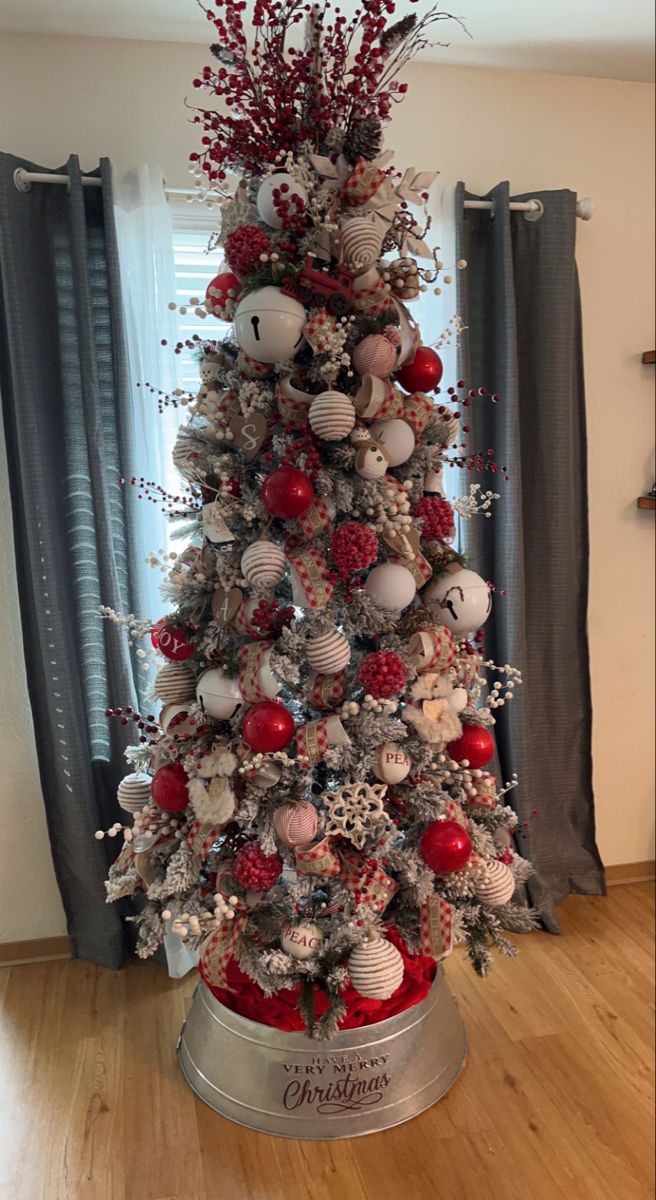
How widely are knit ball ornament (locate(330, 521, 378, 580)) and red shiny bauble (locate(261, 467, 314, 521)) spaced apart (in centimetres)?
8

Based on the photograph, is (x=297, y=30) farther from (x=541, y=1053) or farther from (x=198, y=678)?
(x=541, y=1053)

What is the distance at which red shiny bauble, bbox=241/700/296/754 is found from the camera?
1422 mm

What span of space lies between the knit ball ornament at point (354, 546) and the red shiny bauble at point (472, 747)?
43cm

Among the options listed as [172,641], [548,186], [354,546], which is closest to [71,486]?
[172,641]

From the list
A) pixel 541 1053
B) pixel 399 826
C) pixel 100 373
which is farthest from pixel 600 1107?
pixel 100 373

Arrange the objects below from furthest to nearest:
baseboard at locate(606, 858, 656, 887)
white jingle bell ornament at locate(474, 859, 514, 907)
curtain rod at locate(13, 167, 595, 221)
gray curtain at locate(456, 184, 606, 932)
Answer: baseboard at locate(606, 858, 656, 887) < gray curtain at locate(456, 184, 606, 932) < curtain rod at locate(13, 167, 595, 221) < white jingle bell ornament at locate(474, 859, 514, 907)

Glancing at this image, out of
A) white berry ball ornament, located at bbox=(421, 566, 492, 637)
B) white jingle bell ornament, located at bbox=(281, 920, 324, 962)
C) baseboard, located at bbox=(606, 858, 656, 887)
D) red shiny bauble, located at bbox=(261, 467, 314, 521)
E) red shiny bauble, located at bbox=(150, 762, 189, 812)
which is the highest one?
red shiny bauble, located at bbox=(261, 467, 314, 521)

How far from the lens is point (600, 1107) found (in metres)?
1.66

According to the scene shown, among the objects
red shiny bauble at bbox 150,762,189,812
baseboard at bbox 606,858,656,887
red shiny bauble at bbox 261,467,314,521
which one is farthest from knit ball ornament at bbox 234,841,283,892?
baseboard at bbox 606,858,656,887

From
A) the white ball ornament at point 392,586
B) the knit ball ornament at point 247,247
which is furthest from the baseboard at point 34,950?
the knit ball ornament at point 247,247

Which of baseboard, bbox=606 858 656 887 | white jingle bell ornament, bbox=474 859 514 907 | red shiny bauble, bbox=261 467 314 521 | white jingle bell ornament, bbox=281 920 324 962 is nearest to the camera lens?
red shiny bauble, bbox=261 467 314 521

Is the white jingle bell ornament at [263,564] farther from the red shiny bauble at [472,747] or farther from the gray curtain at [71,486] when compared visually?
the gray curtain at [71,486]

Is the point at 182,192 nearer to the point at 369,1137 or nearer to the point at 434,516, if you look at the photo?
the point at 434,516

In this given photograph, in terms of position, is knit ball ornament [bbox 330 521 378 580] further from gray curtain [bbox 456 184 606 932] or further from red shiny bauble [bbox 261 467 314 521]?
A: gray curtain [bbox 456 184 606 932]
